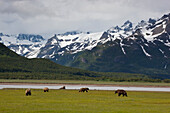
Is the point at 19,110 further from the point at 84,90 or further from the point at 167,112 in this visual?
the point at 84,90

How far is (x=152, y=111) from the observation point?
176ft

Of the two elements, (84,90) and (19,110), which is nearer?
(19,110)

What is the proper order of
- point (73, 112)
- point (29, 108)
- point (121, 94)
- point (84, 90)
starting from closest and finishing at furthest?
point (73, 112), point (29, 108), point (121, 94), point (84, 90)

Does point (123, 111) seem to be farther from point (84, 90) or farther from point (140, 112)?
point (84, 90)

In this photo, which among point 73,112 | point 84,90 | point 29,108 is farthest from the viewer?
point 84,90

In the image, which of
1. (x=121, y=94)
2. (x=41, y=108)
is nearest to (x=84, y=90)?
(x=121, y=94)

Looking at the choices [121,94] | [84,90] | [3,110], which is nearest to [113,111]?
[3,110]

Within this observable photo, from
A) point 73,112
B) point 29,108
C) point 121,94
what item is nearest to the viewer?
point 73,112

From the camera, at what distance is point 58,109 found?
52844 millimetres

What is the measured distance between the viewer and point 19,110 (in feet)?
167

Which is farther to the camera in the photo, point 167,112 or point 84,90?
point 84,90

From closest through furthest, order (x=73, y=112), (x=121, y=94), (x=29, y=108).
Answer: (x=73, y=112) < (x=29, y=108) < (x=121, y=94)

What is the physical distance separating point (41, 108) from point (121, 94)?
42.3m

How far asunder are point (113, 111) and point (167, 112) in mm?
8333
